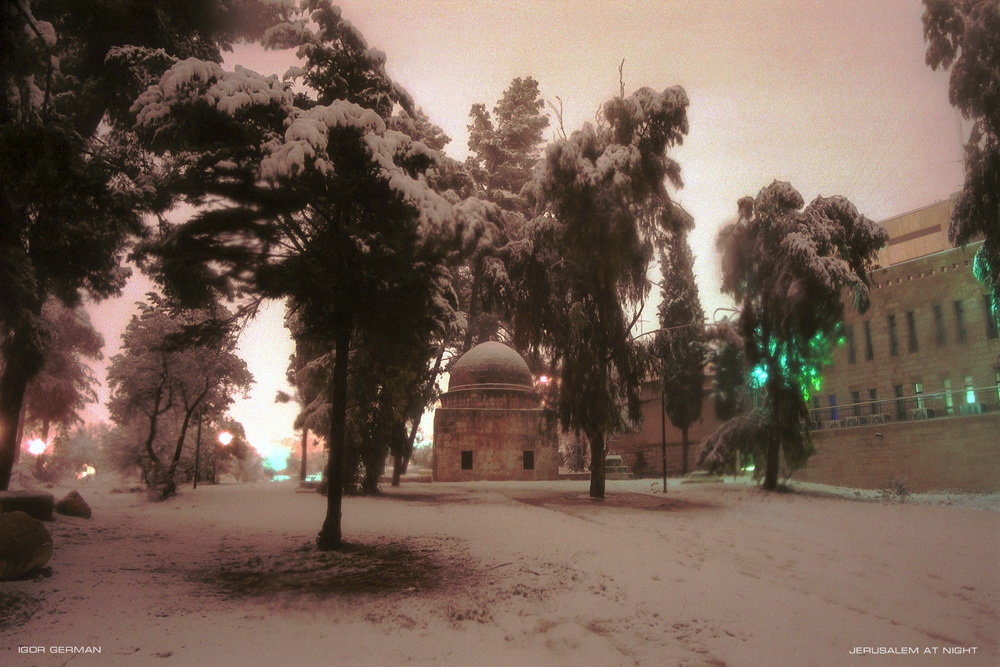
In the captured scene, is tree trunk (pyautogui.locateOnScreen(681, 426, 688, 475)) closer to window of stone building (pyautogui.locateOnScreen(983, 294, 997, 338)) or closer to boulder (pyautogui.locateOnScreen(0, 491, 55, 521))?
window of stone building (pyautogui.locateOnScreen(983, 294, 997, 338))

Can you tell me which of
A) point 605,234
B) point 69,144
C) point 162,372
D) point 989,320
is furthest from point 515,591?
point 989,320

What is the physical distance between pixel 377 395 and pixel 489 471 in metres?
10.9

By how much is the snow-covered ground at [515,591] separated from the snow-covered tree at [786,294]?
348cm

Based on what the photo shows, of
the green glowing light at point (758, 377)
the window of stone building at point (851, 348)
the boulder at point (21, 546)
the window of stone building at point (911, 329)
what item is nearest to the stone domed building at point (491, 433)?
the green glowing light at point (758, 377)

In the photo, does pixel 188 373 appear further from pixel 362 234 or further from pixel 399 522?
pixel 362 234

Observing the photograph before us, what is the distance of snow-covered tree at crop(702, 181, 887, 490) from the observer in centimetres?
1317

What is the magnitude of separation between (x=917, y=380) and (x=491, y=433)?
15.5 m

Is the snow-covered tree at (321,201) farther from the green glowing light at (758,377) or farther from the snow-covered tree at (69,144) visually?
the green glowing light at (758,377)

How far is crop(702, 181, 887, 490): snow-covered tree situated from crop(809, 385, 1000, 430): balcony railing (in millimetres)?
3208

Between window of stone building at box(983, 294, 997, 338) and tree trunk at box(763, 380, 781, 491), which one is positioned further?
window of stone building at box(983, 294, 997, 338)

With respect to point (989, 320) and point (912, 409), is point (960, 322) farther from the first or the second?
point (912, 409)

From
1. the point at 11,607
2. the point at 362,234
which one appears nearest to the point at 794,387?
the point at 362,234

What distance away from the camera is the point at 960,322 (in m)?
19.6

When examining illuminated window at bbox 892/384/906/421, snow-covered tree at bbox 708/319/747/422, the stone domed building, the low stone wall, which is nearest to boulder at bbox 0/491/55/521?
snow-covered tree at bbox 708/319/747/422
